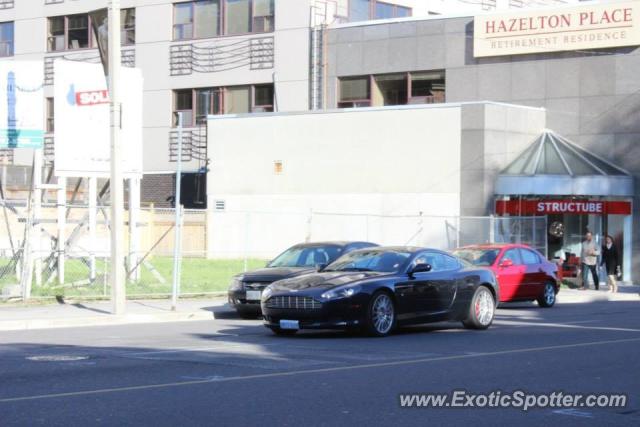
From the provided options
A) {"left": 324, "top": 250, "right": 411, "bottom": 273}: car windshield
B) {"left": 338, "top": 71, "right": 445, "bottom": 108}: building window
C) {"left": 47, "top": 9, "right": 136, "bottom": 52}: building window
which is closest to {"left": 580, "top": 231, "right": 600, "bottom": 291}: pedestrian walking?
{"left": 338, "top": 71, "right": 445, "bottom": 108}: building window

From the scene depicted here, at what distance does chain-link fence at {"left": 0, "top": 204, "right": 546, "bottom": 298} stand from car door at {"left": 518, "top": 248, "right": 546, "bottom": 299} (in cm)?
517

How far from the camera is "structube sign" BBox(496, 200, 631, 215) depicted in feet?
107

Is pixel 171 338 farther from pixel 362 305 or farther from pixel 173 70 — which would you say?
pixel 173 70

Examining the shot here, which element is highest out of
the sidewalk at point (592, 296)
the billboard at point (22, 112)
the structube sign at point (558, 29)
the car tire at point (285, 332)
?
the structube sign at point (558, 29)

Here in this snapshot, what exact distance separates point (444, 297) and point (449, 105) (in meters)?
17.5

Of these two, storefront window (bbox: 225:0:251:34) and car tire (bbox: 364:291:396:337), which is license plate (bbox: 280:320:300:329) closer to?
car tire (bbox: 364:291:396:337)

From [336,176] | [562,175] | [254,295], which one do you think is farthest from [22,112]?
[562,175]

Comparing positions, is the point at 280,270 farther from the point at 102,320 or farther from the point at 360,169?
the point at 360,169

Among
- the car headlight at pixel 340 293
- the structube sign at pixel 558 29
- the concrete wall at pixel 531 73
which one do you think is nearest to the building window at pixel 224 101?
the concrete wall at pixel 531 73

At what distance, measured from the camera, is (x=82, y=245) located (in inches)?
984

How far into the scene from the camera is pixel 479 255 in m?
24.5

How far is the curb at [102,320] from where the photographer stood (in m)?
18.1

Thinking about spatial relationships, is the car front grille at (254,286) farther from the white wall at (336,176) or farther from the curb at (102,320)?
the white wall at (336,176)

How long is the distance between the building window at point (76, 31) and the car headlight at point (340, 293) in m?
30.8
